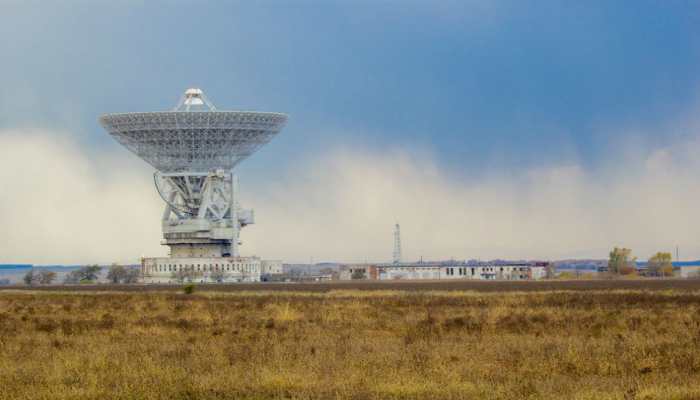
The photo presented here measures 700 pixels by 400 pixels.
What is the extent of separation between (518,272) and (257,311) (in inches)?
6134

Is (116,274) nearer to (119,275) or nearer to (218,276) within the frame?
(119,275)

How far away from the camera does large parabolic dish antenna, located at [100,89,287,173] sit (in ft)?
401

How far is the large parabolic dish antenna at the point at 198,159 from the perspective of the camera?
123m

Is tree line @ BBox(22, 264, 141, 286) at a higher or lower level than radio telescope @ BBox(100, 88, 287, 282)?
lower

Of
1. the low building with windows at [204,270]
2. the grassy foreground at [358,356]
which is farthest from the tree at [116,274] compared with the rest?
the grassy foreground at [358,356]

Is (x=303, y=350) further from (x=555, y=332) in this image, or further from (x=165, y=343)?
(x=555, y=332)

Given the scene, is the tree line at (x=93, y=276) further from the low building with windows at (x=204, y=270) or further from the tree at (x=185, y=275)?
the tree at (x=185, y=275)

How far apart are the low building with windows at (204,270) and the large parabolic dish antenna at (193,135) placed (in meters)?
13.7

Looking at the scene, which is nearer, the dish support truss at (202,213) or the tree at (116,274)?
the dish support truss at (202,213)

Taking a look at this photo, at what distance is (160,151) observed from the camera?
12662cm

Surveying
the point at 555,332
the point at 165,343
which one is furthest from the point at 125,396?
the point at 555,332

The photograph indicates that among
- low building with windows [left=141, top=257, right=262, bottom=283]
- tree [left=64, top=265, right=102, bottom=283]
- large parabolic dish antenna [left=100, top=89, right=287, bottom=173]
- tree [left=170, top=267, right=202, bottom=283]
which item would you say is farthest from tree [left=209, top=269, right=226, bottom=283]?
tree [left=64, top=265, right=102, bottom=283]

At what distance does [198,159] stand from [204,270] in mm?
15652

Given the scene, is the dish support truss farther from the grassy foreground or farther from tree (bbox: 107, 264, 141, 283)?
the grassy foreground
